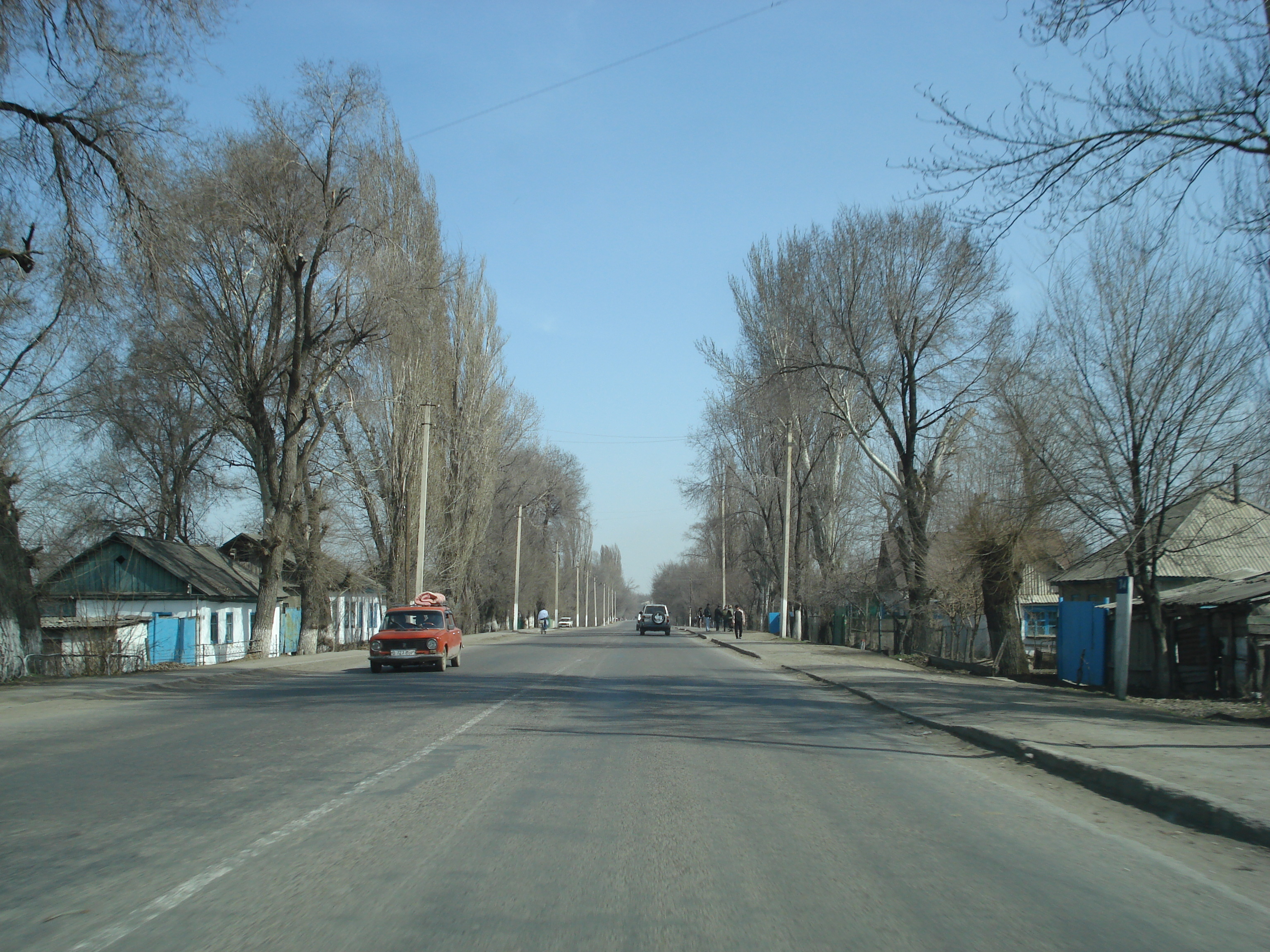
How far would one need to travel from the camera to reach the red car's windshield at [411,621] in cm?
2348

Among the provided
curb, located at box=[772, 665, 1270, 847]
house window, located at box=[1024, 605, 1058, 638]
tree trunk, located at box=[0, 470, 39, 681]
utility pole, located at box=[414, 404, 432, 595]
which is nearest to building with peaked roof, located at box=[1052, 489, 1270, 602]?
curb, located at box=[772, 665, 1270, 847]

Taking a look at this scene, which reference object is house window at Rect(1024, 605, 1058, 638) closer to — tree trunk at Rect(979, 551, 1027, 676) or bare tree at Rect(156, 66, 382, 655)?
tree trunk at Rect(979, 551, 1027, 676)

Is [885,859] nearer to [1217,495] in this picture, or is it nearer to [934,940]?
[934,940]

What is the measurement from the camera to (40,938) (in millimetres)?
4383

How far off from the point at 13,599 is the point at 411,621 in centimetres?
832

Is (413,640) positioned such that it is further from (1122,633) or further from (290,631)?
(290,631)

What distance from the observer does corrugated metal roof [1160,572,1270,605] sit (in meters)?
17.3

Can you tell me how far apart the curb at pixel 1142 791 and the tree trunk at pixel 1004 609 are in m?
13.3

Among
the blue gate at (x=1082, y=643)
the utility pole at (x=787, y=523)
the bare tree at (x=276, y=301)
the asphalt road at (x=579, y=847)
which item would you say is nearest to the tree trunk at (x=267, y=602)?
the bare tree at (x=276, y=301)

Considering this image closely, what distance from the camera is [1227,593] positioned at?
18.5 metres

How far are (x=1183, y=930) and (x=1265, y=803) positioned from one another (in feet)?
10.4

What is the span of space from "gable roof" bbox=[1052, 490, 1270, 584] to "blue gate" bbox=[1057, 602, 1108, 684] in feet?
3.30

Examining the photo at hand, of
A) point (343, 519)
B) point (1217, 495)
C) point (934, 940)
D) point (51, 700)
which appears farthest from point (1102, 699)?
point (343, 519)

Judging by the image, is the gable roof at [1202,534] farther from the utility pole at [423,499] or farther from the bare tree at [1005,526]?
the utility pole at [423,499]
